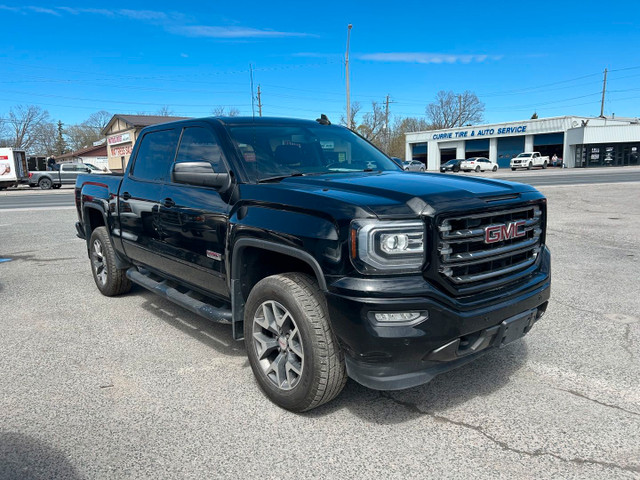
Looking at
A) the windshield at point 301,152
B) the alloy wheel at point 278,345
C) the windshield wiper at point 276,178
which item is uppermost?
the windshield at point 301,152

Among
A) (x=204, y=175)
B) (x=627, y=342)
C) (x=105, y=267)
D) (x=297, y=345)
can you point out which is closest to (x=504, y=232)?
(x=297, y=345)

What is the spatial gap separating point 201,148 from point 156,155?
911 mm

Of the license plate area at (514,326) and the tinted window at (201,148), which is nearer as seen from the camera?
the license plate area at (514,326)

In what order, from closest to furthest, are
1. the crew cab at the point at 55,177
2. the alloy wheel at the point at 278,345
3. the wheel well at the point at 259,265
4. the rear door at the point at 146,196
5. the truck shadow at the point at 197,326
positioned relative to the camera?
the alloy wheel at the point at 278,345
the wheel well at the point at 259,265
the truck shadow at the point at 197,326
the rear door at the point at 146,196
the crew cab at the point at 55,177

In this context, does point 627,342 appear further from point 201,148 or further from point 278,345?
point 201,148

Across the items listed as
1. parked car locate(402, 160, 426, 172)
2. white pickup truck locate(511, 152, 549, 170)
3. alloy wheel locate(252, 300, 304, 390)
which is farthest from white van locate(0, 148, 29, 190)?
white pickup truck locate(511, 152, 549, 170)

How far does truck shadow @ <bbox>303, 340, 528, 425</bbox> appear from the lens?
3.22 metres

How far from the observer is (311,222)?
292cm

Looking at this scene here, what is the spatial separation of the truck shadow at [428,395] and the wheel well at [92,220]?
13.6 feet

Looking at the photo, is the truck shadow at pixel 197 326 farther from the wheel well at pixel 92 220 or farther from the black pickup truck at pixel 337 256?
the wheel well at pixel 92 220

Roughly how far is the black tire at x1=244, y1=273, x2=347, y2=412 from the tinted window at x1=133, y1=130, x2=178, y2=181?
6.13ft

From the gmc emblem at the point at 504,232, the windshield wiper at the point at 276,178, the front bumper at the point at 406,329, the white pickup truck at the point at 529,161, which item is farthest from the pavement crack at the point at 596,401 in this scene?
the white pickup truck at the point at 529,161

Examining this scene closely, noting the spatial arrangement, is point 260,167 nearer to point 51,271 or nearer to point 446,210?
point 446,210

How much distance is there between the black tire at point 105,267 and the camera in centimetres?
573
